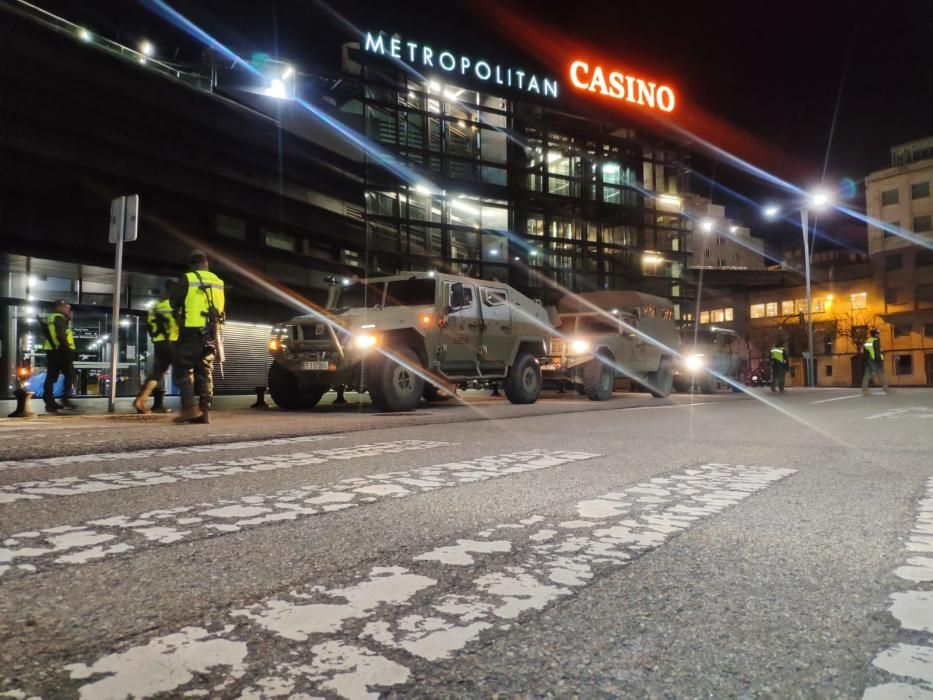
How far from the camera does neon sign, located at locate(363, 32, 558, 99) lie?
31.4m

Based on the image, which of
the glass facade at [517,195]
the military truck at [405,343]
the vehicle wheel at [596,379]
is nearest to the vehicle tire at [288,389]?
the military truck at [405,343]

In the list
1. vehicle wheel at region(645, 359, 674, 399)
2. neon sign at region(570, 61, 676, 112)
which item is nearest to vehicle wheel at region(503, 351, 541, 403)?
vehicle wheel at region(645, 359, 674, 399)

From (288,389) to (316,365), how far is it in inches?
67.5

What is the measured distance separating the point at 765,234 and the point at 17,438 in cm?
8396

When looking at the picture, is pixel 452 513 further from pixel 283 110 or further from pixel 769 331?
pixel 769 331

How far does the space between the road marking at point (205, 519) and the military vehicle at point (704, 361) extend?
15829 millimetres

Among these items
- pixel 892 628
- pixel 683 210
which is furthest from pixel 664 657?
pixel 683 210

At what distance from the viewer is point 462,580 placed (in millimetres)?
2170

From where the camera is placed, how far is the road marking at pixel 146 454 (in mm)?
4859

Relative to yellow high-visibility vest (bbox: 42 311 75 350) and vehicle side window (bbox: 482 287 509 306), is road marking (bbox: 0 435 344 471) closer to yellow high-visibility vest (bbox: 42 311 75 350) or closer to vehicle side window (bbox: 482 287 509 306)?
vehicle side window (bbox: 482 287 509 306)

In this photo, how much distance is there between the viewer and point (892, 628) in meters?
1.78

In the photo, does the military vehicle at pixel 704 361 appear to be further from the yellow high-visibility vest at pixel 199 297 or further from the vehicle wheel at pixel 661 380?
the yellow high-visibility vest at pixel 199 297

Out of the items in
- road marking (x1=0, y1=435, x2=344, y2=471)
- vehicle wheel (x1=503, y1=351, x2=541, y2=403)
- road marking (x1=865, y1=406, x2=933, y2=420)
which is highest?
vehicle wheel (x1=503, y1=351, x2=541, y2=403)

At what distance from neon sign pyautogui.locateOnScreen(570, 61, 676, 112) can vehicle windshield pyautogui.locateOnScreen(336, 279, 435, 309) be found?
101 feet
